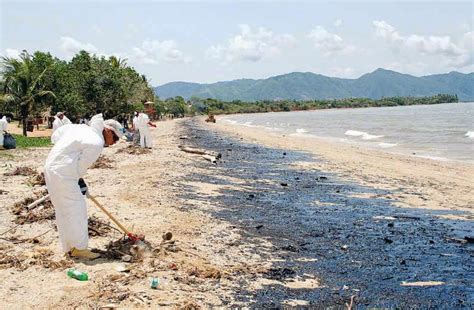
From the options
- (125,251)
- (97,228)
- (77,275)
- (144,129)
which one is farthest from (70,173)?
(144,129)

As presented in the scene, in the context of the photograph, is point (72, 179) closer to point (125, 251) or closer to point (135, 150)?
point (125, 251)

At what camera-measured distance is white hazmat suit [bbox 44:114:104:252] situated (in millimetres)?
6250

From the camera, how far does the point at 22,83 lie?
3250 cm

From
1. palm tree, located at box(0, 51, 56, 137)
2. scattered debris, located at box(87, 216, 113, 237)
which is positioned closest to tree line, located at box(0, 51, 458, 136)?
palm tree, located at box(0, 51, 56, 137)

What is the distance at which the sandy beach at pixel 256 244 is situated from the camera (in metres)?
5.90

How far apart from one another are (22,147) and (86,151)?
18567 mm

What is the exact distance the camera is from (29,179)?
12.7 metres

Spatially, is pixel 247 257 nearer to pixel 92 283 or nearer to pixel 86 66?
pixel 92 283

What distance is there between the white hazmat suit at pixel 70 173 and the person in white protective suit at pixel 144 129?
608 inches

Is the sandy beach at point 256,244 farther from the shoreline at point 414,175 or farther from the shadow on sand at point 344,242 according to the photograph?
the shoreline at point 414,175

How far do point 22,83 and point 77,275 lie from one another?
98.4 feet

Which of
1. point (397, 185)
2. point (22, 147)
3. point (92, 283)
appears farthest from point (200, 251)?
point (22, 147)

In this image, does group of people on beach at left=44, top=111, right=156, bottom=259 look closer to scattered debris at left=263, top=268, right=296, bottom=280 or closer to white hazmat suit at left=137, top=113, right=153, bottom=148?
scattered debris at left=263, top=268, right=296, bottom=280

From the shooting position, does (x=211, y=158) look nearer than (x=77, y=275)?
No
